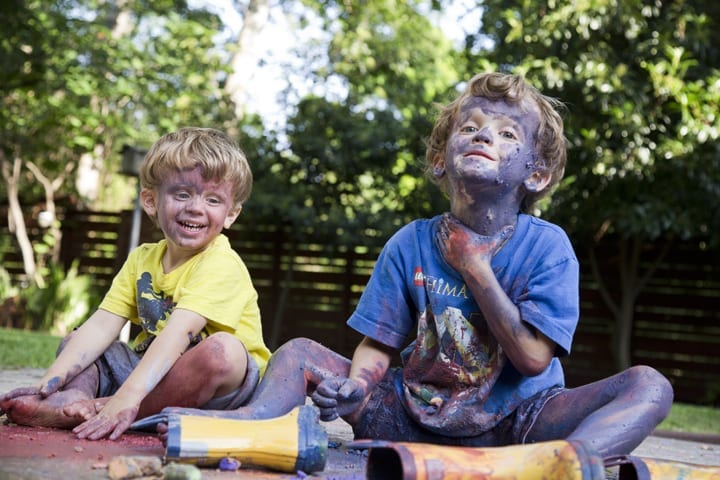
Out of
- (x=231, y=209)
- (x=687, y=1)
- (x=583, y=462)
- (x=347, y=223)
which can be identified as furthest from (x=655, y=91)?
(x=583, y=462)

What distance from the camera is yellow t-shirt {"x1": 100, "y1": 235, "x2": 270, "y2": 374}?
107 inches

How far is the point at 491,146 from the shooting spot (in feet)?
8.52

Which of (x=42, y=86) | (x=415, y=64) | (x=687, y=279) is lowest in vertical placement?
(x=687, y=279)

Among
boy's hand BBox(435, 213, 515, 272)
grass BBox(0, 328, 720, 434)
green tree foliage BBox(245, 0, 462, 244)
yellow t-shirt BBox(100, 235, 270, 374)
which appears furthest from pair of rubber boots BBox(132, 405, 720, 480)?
green tree foliage BBox(245, 0, 462, 244)

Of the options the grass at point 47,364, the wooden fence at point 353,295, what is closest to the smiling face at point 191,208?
the grass at point 47,364

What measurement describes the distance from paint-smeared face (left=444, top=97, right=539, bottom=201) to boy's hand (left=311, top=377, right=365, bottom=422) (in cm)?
65

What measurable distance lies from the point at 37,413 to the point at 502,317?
1350 mm

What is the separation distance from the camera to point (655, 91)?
26.2 ft

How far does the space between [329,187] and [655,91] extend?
3917mm

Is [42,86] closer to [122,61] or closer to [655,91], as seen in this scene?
[122,61]

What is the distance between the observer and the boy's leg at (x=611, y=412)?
87.4 inches

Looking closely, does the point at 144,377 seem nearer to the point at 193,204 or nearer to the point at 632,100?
the point at 193,204

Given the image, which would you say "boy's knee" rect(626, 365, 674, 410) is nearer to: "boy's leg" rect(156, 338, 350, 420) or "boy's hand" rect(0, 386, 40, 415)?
"boy's leg" rect(156, 338, 350, 420)

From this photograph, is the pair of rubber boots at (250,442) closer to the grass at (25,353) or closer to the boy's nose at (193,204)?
the boy's nose at (193,204)
